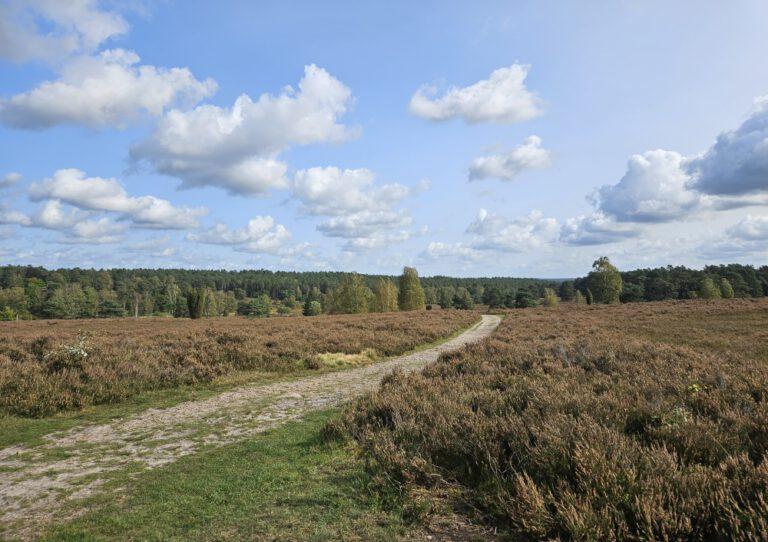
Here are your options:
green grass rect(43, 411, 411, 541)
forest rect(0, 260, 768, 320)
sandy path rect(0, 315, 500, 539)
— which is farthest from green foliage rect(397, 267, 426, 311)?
green grass rect(43, 411, 411, 541)

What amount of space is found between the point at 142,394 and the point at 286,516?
9568 millimetres

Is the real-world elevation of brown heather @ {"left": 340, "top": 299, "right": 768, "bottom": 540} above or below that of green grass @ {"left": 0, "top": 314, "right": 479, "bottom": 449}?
above

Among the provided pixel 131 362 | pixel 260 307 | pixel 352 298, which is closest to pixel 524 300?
pixel 352 298

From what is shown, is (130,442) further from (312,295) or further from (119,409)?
(312,295)

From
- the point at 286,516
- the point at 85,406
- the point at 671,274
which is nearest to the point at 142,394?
the point at 85,406

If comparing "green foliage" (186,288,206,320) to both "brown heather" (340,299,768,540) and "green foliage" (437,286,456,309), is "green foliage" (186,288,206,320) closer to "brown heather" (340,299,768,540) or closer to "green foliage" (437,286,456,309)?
"brown heather" (340,299,768,540)

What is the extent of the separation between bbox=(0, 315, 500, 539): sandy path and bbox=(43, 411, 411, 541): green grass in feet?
1.92

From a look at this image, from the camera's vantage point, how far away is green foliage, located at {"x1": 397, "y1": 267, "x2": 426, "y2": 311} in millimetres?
76375

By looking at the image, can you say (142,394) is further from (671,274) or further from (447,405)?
(671,274)

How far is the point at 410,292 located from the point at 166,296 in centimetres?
7984

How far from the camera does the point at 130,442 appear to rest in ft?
25.6

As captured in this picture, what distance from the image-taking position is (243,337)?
19516 millimetres

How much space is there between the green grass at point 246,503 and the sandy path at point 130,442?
586 millimetres

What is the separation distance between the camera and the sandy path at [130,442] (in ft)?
17.5
